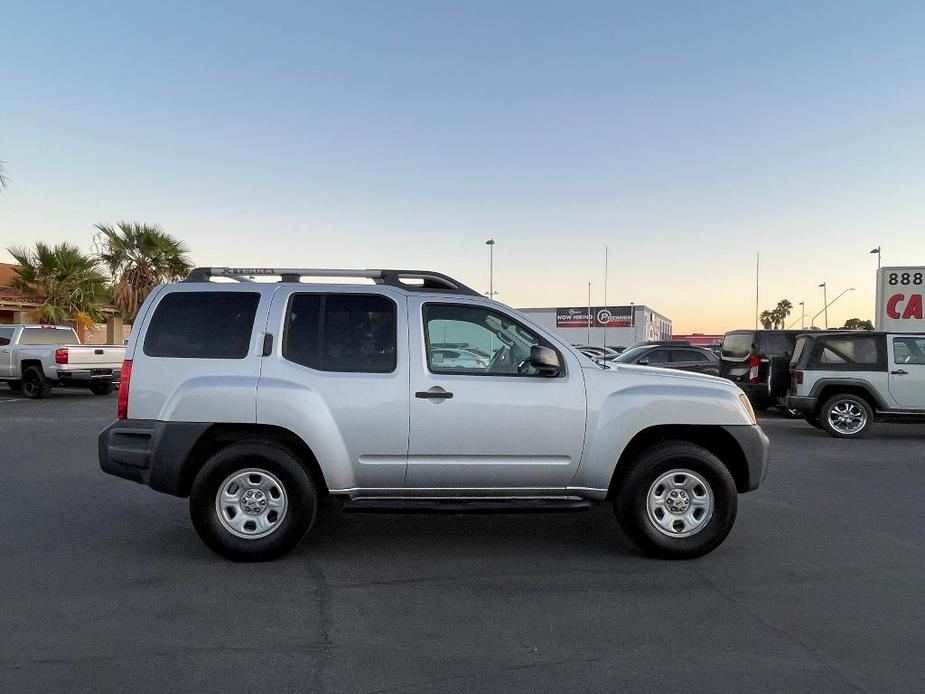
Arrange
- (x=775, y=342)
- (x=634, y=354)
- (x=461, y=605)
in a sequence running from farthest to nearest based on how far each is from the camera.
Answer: (x=634, y=354) → (x=775, y=342) → (x=461, y=605)

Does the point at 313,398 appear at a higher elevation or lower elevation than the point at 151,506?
higher

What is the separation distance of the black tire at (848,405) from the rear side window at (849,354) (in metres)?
0.48

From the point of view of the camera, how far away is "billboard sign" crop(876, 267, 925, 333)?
62.6ft

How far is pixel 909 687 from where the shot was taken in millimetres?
3436

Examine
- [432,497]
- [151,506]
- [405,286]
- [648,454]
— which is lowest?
[151,506]

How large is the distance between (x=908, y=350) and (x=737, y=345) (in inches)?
186

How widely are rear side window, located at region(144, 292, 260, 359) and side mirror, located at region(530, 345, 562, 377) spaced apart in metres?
2.02

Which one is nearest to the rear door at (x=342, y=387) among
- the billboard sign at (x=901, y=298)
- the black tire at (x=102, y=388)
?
the black tire at (x=102, y=388)

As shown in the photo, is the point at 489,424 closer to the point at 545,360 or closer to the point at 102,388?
the point at 545,360

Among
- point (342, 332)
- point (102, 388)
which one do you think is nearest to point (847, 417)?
point (342, 332)

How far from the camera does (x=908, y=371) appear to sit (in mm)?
12109

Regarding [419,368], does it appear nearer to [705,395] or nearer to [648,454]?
[648,454]

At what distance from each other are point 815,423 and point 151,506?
10355mm

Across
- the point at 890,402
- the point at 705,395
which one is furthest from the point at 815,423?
the point at 705,395
